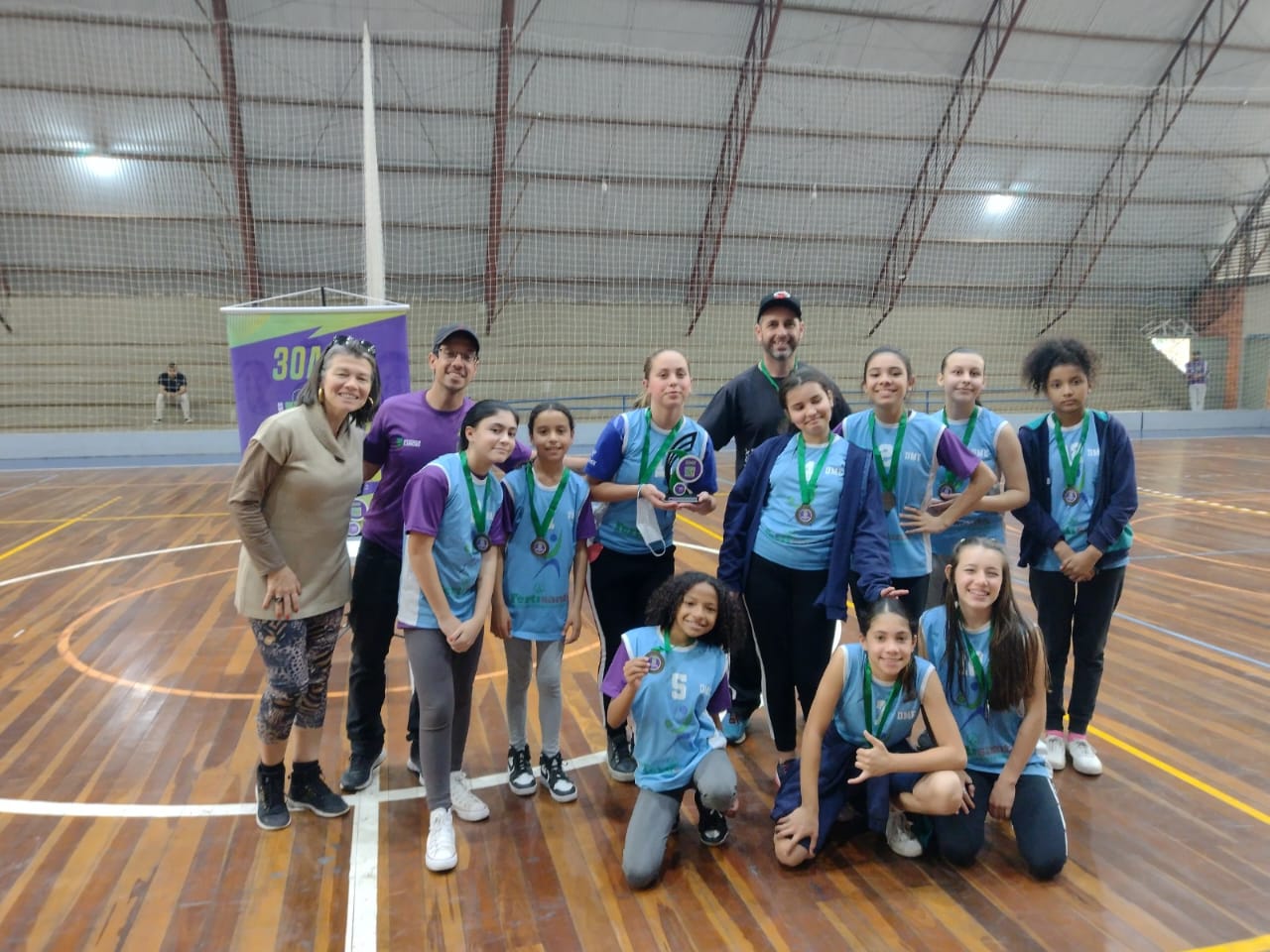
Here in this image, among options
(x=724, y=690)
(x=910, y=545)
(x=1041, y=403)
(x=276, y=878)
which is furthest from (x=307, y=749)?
(x=1041, y=403)

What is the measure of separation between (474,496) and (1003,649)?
1661 millimetres

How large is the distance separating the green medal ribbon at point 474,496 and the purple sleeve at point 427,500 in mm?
76

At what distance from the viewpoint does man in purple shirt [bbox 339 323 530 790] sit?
111 inches

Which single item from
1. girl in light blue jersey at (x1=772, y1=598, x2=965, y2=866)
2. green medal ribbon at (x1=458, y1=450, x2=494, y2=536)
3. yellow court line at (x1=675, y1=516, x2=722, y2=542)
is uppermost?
green medal ribbon at (x1=458, y1=450, x2=494, y2=536)

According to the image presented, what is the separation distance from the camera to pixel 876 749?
248cm

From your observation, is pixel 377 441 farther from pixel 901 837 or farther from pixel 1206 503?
pixel 1206 503

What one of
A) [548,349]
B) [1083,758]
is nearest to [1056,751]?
[1083,758]

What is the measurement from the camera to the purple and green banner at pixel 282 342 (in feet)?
14.8

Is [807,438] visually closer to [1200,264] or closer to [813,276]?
[813,276]

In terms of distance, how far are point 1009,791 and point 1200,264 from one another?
740 inches

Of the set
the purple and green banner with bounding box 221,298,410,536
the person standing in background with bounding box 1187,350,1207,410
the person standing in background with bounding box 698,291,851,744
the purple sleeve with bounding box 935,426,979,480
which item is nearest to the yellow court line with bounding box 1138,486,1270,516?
the purple sleeve with bounding box 935,426,979,480

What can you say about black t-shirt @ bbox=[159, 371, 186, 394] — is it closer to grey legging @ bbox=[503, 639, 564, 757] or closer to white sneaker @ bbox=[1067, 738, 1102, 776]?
grey legging @ bbox=[503, 639, 564, 757]

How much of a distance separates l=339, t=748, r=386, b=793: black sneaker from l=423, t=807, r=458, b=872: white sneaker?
1.56 feet

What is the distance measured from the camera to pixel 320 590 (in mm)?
2619
